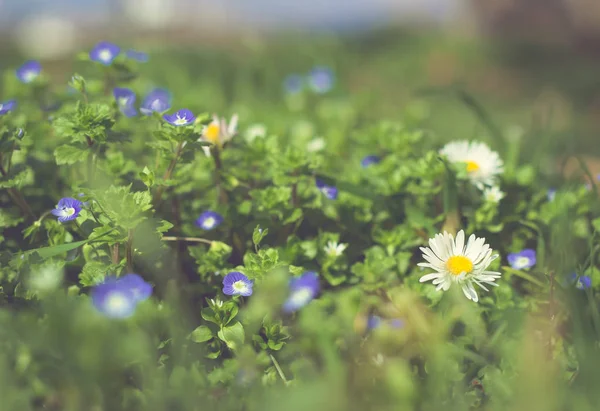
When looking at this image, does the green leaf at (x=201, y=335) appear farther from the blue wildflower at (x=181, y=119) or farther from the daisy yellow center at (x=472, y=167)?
the daisy yellow center at (x=472, y=167)

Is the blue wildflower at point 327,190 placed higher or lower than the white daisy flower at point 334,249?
higher

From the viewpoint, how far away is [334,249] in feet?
5.68

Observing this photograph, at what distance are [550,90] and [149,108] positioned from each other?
490cm

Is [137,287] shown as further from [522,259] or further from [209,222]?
[522,259]

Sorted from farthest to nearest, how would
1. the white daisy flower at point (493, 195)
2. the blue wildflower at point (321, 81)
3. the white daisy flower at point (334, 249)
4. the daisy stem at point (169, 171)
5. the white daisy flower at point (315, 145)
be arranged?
the blue wildflower at point (321, 81)
the white daisy flower at point (315, 145)
the white daisy flower at point (493, 195)
the white daisy flower at point (334, 249)
the daisy stem at point (169, 171)

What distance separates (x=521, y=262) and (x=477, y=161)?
37 cm

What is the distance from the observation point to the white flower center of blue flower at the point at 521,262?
5.73ft

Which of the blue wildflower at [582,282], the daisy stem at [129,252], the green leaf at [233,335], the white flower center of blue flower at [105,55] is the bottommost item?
the green leaf at [233,335]

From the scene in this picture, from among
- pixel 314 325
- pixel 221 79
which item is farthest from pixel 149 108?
pixel 221 79

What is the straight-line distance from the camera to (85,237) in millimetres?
1594

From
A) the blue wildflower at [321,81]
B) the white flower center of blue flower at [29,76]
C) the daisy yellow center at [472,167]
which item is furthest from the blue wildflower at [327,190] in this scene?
the blue wildflower at [321,81]

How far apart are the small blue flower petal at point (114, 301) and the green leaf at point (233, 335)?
0.97 feet

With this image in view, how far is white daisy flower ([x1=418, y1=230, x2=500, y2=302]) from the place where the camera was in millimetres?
1496

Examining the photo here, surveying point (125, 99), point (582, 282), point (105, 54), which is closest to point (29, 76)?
point (105, 54)
